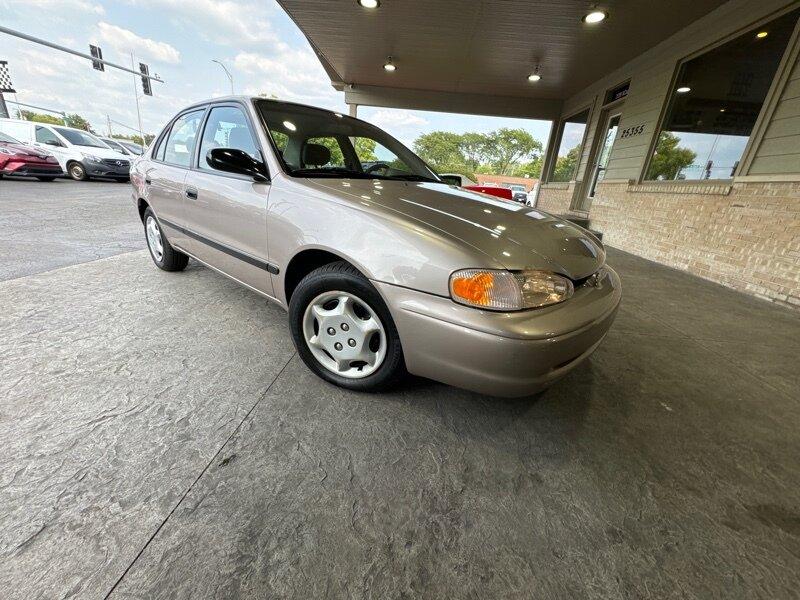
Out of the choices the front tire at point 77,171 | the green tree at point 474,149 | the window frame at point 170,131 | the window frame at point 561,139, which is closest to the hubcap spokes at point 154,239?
the window frame at point 170,131

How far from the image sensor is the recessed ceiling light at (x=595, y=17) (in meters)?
5.17

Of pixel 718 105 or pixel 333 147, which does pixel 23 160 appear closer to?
pixel 333 147

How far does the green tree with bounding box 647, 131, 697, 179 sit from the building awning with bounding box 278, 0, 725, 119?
1.67 m

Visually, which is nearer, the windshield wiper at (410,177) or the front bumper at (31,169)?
the windshield wiper at (410,177)

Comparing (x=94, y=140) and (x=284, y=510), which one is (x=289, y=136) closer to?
(x=284, y=510)

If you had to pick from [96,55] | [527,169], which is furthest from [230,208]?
[527,169]

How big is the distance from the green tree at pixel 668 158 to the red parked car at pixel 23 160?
48.1 feet

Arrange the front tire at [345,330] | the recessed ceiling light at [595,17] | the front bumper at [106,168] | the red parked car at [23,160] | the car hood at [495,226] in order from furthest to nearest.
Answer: the front bumper at [106,168]
the red parked car at [23,160]
the recessed ceiling light at [595,17]
the front tire at [345,330]
the car hood at [495,226]

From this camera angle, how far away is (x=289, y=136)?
6.96 ft

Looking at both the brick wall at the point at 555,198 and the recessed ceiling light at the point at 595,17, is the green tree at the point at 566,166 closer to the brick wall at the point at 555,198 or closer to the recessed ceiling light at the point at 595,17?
the brick wall at the point at 555,198

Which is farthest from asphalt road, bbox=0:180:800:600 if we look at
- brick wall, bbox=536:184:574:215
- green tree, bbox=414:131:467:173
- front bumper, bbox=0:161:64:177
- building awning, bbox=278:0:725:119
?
green tree, bbox=414:131:467:173

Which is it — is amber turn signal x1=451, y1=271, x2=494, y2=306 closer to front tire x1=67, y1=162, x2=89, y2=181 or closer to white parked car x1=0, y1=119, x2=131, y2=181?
white parked car x1=0, y1=119, x2=131, y2=181

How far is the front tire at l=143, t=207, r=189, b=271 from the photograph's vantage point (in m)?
3.09

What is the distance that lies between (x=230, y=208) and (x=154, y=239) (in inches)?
70.3
